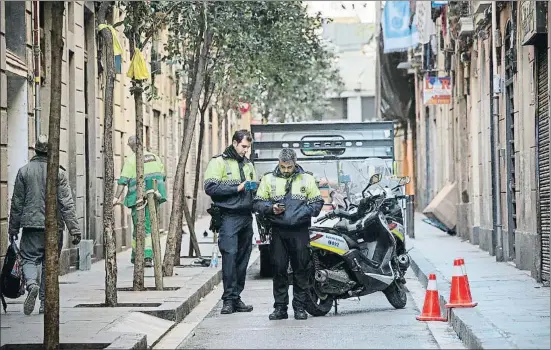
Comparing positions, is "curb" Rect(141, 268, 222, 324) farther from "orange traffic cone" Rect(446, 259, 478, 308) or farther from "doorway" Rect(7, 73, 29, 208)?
"doorway" Rect(7, 73, 29, 208)

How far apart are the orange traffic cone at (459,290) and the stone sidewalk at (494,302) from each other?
138mm

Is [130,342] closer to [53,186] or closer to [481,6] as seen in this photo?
[53,186]

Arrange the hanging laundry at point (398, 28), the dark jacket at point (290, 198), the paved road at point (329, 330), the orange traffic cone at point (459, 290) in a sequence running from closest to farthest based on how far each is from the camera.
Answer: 1. the paved road at point (329, 330)
2. the orange traffic cone at point (459, 290)
3. the dark jacket at point (290, 198)
4. the hanging laundry at point (398, 28)

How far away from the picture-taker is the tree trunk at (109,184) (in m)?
13.2

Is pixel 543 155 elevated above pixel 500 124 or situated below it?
below

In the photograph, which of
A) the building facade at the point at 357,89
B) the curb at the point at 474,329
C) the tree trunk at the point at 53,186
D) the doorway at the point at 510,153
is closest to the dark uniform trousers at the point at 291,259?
the curb at the point at 474,329

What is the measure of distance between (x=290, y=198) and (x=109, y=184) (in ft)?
6.49

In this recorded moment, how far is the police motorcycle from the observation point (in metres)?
13.3

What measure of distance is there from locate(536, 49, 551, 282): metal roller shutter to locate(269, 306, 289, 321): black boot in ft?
13.2

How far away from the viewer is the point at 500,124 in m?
21.6

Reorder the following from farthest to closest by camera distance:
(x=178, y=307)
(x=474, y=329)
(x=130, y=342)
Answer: (x=178, y=307), (x=474, y=329), (x=130, y=342)

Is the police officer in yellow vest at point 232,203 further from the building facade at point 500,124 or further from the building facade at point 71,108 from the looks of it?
the building facade at point 500,124

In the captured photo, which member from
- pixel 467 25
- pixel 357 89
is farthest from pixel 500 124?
pixel 357 89

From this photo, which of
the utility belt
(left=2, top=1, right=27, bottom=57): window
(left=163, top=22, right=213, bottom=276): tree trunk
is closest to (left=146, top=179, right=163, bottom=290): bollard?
the utility belt
